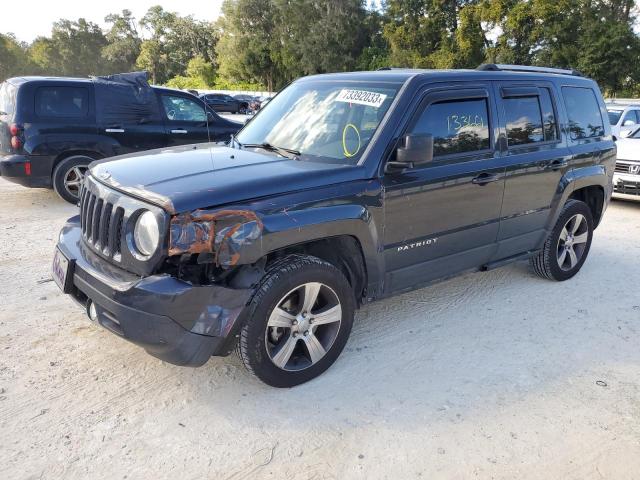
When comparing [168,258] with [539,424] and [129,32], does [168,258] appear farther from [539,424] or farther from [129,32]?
[129,32]

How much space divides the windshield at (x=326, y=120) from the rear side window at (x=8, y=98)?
16.4 feet

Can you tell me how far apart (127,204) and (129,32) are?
101029 mm

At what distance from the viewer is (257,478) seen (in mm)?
2639

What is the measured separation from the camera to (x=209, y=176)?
10.5 feet

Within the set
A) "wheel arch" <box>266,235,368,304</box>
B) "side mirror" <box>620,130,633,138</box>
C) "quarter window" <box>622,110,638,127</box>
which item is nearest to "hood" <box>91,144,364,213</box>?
"wheel arch" <box>266,235,368,304</box>

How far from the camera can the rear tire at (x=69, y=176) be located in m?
7.79

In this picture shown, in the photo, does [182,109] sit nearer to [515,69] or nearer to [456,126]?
[515,69]

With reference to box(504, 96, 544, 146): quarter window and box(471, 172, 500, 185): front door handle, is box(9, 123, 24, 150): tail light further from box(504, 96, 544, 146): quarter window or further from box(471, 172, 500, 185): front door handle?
box(504, 96, 544, 146): quarter window

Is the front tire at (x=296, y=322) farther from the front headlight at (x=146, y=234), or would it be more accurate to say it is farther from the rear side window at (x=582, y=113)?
the rear side window at (x=582, y=113)

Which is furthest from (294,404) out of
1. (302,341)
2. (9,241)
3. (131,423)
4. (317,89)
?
(9,241)

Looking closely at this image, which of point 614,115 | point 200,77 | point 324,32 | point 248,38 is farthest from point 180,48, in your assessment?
point 614,115

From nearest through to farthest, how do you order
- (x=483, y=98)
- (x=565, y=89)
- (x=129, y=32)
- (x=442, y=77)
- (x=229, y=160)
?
(x=229, y=160) → (x=442, y=77) → (x=483, y=98) → (x=565, y=89) → (x=129, y=32)

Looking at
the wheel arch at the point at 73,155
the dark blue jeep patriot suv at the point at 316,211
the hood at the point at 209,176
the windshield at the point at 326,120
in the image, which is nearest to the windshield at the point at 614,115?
the dark blue jeep patriot suv at the point at 316,211

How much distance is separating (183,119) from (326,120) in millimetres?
5784
